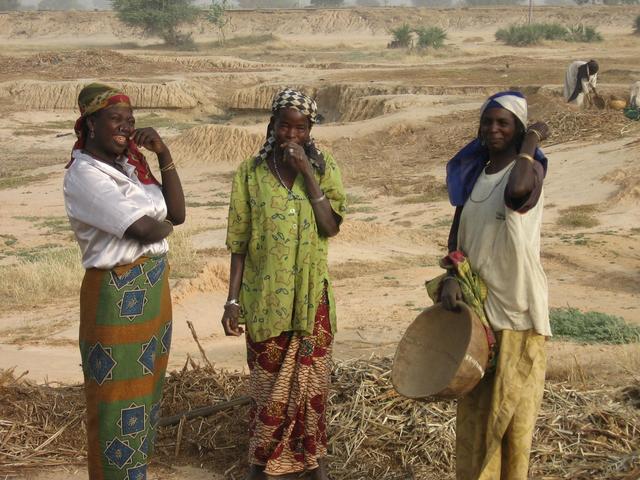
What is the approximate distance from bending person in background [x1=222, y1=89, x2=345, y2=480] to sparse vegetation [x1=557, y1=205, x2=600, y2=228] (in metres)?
8.73

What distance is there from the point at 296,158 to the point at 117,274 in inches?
32.9

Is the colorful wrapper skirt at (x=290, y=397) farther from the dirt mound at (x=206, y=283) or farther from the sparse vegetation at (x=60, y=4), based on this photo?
the sparse vegetation at (x=60, y=4)

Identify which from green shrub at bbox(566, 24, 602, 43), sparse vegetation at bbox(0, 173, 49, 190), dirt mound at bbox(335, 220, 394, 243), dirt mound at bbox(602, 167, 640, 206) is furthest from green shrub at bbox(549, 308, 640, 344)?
green shrub at bbox(566, 24, 602, 43)

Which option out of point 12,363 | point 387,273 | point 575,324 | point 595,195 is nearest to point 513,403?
point 575,324

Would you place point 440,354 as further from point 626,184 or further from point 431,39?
point 431,39

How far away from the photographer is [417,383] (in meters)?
3.30

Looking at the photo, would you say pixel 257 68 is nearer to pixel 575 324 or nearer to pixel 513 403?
pixel 575 324

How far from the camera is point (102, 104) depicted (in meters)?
3.19

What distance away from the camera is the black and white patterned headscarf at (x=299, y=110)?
11.8 ft

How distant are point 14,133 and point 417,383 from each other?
23.3 metres

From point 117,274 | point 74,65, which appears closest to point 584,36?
point 74,65

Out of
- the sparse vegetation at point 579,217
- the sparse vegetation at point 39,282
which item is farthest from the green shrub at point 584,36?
the sparse vegetation at point 39,282

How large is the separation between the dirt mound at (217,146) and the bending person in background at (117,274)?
15368 millimetres

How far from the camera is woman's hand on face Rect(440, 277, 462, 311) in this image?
10.3 ft
